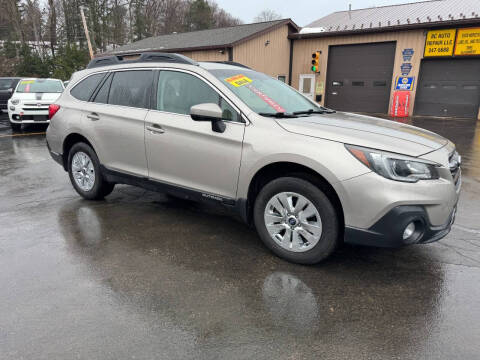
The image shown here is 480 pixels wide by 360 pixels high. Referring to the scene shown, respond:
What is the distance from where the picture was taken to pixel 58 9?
3944 cm

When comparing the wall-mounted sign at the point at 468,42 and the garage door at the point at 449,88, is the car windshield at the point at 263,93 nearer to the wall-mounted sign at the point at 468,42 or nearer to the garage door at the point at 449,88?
the wall-mounted sign at the point at 468,42

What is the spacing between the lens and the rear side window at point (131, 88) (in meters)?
4.10

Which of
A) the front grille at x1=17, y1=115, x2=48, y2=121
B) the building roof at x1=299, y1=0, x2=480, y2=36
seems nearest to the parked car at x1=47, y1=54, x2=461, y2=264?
the front grille at x1=17, y1=115, x2=48, y2=121

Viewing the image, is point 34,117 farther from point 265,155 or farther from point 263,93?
point 265,155

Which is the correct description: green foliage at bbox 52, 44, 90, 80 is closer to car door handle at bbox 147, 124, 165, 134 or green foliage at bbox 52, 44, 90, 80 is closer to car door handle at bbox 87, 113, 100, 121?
car door handle at bbox 87, 113, 100, 121

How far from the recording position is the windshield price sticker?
3598 millimetres

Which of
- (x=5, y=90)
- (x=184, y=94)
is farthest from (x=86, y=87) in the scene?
(x=5, y=90)

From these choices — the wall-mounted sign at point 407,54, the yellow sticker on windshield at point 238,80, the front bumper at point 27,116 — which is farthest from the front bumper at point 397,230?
the wall-mounted sign at point 407,54

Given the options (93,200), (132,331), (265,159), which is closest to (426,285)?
(265,159)

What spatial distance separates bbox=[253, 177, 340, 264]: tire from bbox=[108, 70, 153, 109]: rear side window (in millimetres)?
1835

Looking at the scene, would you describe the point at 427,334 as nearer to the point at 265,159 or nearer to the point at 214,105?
the point at 265,159

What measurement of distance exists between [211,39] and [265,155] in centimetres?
2011

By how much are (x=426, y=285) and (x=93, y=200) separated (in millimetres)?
4068

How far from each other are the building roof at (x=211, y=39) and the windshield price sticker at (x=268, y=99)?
16039 millimetres
